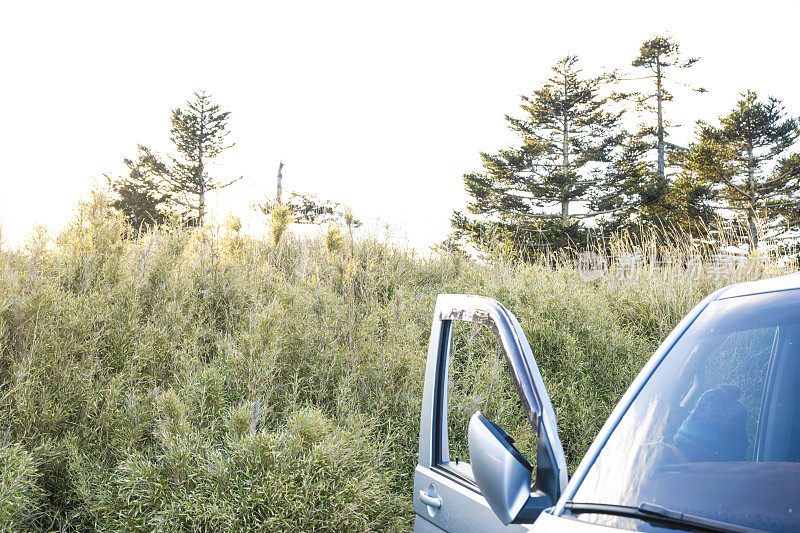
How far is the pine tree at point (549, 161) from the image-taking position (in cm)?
3133

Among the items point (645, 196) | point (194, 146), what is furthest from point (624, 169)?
Answer: point (194, 146)

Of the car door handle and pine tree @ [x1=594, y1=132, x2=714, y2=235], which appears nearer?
the car door handle

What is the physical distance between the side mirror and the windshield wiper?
245 mm

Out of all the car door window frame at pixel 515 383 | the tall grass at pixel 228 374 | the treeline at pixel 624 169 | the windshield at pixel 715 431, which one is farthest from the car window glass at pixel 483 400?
the treeline at pixel 624 169

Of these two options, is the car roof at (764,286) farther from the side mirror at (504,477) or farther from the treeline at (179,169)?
the treeline at (179,169)

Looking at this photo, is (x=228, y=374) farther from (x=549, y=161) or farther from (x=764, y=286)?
(x=549, y=161)

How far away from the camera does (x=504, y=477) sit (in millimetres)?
1575

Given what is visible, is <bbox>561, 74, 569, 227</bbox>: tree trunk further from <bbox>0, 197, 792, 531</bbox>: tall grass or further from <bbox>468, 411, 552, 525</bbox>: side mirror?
<bbox>468, 411, 552, 525</bbox>: side mirror

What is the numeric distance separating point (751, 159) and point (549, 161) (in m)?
9.81

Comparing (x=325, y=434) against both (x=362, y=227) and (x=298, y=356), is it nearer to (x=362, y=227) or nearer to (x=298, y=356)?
(x=298, y=356)

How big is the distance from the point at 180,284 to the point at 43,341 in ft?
6.33

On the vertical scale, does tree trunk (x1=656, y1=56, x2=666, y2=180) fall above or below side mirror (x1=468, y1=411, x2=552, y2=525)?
above

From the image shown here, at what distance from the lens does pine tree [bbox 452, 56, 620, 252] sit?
3133cm

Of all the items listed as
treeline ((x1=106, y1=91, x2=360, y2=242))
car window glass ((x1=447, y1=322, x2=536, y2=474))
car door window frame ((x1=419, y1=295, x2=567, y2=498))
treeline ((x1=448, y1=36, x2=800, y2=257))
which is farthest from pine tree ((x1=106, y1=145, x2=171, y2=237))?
car door window frame ((x1=419, y1=295, x2=567, y2=498))
